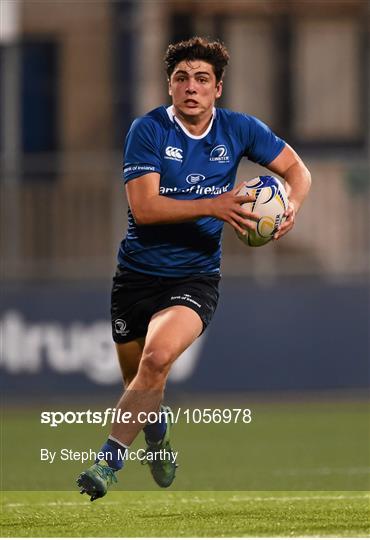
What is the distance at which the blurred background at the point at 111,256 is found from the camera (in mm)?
16453

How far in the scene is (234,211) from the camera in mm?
7812

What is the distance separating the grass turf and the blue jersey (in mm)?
1355

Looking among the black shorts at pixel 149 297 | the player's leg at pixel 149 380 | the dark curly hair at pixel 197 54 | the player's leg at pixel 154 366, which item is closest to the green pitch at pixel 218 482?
the player's leg at pixel 149 380

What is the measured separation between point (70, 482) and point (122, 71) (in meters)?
10.2

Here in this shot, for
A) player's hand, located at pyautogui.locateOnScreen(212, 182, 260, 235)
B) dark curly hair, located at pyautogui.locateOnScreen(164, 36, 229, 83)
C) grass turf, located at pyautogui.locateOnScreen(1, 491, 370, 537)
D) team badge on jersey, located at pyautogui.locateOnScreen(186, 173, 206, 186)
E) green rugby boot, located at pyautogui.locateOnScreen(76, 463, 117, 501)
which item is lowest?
grass turf, located at pyautogui.locateOnScreen(1, 491, 370, 537)

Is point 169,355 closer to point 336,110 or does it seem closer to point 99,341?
point 99,341

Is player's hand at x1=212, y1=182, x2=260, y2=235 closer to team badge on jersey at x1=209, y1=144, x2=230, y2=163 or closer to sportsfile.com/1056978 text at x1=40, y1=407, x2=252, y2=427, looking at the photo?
team badge on jersey at x1=209, y1=144, x2=230, y2=163

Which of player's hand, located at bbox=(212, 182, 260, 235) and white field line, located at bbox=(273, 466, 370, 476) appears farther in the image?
white field line, located at bbox=(273, 466, 370, 476)

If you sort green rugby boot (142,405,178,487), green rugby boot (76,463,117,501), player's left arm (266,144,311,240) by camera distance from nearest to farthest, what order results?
green rugby boot (76,463,117,501) < player's left arm (266,144,311,240) < green rugby boot (142,405,178,487)

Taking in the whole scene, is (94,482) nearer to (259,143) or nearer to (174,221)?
(174,221)

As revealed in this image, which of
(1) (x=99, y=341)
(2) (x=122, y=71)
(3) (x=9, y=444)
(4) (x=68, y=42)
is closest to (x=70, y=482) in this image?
(3) (x=9, y=444)

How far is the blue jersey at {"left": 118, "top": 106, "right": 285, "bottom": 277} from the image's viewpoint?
8234 mm

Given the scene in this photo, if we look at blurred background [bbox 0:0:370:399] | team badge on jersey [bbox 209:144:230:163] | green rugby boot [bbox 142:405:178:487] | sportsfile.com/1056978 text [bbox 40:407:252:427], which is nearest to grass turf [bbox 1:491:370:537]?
green rugby boot [bbox 142:405:178:487]

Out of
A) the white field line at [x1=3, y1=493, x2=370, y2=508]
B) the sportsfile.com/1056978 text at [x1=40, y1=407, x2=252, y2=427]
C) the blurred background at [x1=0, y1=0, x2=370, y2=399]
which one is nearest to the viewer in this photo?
the white field line at [x1=3, y1=493, x2=370, y2=508]
